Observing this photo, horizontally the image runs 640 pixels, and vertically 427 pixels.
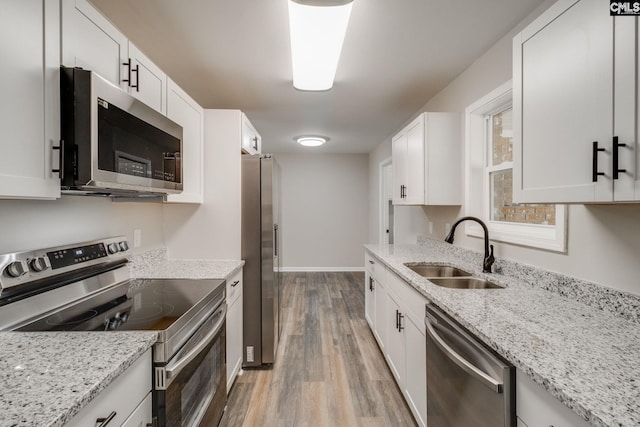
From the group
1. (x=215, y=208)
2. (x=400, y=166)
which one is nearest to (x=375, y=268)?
(x=400, y=166)

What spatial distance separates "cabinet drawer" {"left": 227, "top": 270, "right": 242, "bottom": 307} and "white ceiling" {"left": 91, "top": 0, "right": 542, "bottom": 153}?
1626mm

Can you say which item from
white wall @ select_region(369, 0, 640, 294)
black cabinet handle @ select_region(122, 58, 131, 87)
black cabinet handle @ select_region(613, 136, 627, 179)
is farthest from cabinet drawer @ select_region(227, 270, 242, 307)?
black cabinet handle @ select_region(613, 136, 627, 179)

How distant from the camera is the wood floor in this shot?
76.1 inches

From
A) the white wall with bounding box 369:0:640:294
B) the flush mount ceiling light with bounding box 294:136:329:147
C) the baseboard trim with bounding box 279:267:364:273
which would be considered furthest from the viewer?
the baseboard trim with bounding box 279:267:364:273

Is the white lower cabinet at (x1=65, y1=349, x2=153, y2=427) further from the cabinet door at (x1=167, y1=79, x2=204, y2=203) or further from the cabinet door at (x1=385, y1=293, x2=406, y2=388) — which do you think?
the cabinet door at (x1=385, y1=293, x2=406, y2=388)

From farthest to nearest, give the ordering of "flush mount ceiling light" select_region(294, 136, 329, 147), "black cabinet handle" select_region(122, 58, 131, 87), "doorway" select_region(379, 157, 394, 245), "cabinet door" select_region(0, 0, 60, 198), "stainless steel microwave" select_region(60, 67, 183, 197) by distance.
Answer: "doorway" select_region(379, 157, 394, 245), "flush mount ceiling light" select_region(294, 136, 329, 147), "black cabinet handle" select_region(122, 58, 131, 87), "stainless steel microwave" select_region(60, 67, 183, 197), "cabinet door" select_region(0, 0, 60, 198)

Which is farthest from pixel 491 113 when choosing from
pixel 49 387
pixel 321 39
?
pixel 49 387

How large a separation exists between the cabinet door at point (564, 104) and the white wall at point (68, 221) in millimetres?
2168

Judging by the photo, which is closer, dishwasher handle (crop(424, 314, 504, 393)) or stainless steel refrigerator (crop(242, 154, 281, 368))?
dishwasher handle (crop(424, 314, 504, 393))

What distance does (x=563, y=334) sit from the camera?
40.6 inches

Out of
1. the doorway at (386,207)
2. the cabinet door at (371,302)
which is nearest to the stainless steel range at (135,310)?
the cabinet door at (371,302)

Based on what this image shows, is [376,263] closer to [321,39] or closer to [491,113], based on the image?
[491,113]

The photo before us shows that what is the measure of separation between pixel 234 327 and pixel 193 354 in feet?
3.17

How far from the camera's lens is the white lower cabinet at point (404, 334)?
169 cm
